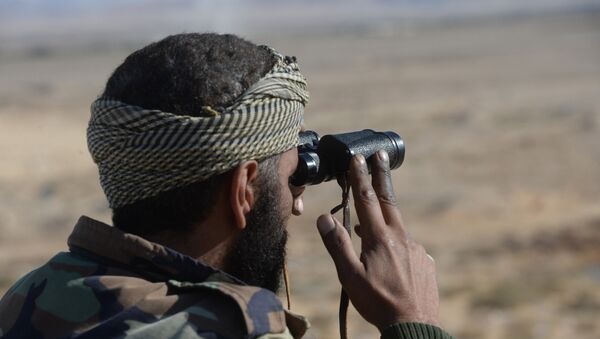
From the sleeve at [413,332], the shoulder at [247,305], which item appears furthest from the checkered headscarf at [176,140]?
the sleeve at [413,332]

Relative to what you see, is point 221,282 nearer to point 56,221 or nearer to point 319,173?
point 319,173

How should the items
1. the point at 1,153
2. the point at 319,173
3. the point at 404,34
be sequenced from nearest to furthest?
1. the point at 319,173
2. the point at 1,153
3. the point at 404,34

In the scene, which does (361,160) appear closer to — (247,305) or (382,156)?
(382,156)

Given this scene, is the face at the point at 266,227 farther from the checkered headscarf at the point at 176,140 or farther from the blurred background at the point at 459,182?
the blurred background at the point at 459,182

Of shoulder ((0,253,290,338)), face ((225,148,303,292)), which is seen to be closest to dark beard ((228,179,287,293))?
face ((225,148,303,292))

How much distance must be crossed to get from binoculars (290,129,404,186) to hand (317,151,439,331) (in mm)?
151

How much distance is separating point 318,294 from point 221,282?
7.79m

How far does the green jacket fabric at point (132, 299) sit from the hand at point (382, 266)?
0.16ft

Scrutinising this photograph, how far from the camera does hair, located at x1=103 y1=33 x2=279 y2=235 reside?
6.36ft

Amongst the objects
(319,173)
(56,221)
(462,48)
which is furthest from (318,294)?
(462,48)

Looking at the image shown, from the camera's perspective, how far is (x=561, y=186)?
14.8 m

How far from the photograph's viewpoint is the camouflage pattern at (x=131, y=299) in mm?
1735

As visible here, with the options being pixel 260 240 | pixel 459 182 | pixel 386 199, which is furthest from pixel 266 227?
pixel 459 182

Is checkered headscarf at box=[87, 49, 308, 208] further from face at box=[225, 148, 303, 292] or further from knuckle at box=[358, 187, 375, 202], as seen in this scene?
knuckle at box=[358, 187, 375, 202]
